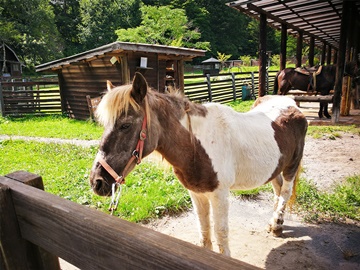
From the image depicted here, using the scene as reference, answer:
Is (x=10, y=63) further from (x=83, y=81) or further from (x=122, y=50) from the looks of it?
(x=122, y=50)

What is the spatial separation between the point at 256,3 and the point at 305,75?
370cm

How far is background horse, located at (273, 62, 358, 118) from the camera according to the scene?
28.1 ft

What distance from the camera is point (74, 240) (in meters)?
0.91

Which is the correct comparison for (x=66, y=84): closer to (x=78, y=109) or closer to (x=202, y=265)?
(x=78, y=109)

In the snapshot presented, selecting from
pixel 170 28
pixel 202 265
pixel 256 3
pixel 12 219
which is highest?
pixel 170 28

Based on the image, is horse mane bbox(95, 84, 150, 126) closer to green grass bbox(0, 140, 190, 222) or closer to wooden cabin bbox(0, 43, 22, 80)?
green grass bbox(0, 140, 190, 222)

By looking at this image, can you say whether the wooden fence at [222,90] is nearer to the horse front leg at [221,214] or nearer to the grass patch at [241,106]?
the grass patch at [241,106]

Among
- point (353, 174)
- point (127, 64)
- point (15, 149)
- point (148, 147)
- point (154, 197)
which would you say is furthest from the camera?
point (127, 64)

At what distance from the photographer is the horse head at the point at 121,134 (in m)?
1.52

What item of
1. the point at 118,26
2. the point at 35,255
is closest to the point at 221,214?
the point at 35,255

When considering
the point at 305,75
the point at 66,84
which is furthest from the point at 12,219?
the point at 66,84

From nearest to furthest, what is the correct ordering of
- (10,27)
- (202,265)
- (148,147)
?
(202,265)
(148,147)
(10,27)

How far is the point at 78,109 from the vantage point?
10758 mm

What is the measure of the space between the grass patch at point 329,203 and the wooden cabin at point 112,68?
5620 millimetres
